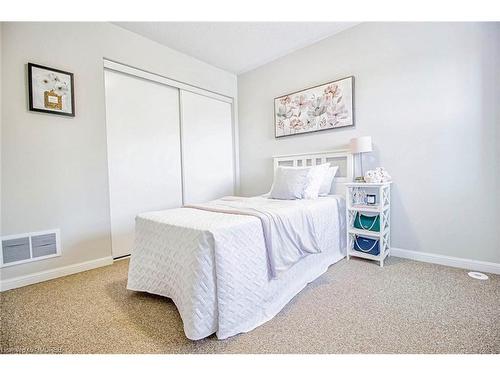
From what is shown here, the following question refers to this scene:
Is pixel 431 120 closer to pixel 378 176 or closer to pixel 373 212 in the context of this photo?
pixel 378 176

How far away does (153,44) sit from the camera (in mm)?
2711

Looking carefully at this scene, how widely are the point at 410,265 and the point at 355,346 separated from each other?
1393 mm

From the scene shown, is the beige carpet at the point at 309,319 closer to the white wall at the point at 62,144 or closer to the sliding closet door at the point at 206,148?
the white wall at the point at 62,144

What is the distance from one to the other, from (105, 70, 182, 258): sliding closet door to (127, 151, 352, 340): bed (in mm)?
1029

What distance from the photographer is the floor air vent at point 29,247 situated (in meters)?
1.83

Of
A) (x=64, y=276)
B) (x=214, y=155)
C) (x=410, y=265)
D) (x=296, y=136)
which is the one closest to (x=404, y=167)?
(x=410, y=265)

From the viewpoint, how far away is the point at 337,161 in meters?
2.72

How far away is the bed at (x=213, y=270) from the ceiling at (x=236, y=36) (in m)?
2.01

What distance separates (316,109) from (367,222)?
1453 millimetres

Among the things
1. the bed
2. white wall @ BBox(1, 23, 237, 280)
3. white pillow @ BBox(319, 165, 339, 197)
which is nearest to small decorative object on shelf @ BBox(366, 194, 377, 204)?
white pillow @ BBox(319, 165, 339, 197)

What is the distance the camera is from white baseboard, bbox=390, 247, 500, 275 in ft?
6.24
